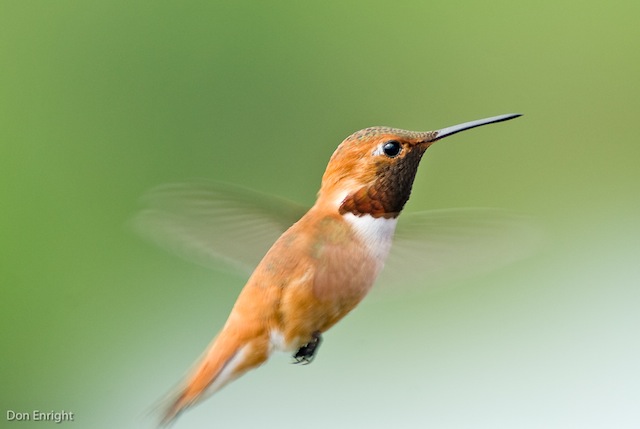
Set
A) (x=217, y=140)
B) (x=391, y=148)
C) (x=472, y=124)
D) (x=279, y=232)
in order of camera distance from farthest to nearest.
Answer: (x=217, y=140) → (x=279, y=232) → (x=391, y=148) → (x=472, y=124)

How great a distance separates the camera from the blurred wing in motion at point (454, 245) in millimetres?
936

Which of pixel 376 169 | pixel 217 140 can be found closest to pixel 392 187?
pixel 376 169

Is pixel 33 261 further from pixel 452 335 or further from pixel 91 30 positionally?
pixel 452 335

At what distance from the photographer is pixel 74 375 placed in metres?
1.79

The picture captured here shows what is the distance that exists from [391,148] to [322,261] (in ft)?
0.49

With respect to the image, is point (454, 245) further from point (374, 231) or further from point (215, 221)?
point (215, 221)

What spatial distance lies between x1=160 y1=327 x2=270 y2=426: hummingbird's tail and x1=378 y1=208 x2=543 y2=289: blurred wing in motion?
17 centimetres

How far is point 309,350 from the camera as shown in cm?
99

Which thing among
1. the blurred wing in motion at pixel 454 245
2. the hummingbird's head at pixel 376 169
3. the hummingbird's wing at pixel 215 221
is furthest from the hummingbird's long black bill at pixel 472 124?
the hummingbird's wing at pixel 215 221

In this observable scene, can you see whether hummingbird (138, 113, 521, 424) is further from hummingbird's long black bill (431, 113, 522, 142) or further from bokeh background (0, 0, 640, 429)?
bokeh background (0, 0, 640, 429)

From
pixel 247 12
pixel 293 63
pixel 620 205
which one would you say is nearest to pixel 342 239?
pixel 293 63

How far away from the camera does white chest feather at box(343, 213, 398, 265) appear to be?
36.1 inches

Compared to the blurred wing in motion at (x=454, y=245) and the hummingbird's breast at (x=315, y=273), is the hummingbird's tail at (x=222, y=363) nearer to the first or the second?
the hummingbird's breast at (x=315, y=273)

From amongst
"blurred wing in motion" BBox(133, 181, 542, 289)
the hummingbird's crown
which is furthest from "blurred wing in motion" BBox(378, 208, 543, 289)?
the hummingbird's crown
